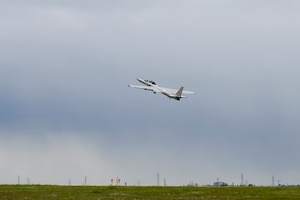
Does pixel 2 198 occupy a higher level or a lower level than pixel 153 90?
lower

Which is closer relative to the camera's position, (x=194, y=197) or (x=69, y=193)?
(x=194, y=197)

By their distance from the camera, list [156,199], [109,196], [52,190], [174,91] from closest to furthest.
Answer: [156,199], [109,196], [52,190], [174,91]

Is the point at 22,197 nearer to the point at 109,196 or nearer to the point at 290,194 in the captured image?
the point at 109,196

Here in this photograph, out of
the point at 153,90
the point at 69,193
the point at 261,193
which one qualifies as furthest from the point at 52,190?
the point at 153,90

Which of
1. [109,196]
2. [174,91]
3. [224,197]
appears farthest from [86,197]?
[174,91]

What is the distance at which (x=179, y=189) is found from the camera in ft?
284

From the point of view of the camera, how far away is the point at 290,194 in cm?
7950

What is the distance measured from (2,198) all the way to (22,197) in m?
2.47

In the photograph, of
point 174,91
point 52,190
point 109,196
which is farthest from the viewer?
point 174,91

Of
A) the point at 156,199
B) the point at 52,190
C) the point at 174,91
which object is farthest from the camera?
the point at 174,91

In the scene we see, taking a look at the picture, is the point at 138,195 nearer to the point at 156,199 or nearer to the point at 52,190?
the point at 156,199

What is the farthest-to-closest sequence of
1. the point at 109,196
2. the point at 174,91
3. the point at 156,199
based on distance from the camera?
the point at 174,91 < the point at 109,196 < the point at 156,199

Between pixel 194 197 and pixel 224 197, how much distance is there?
3.21 meters

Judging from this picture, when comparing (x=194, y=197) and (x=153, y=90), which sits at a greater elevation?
(x=153, y=90)
